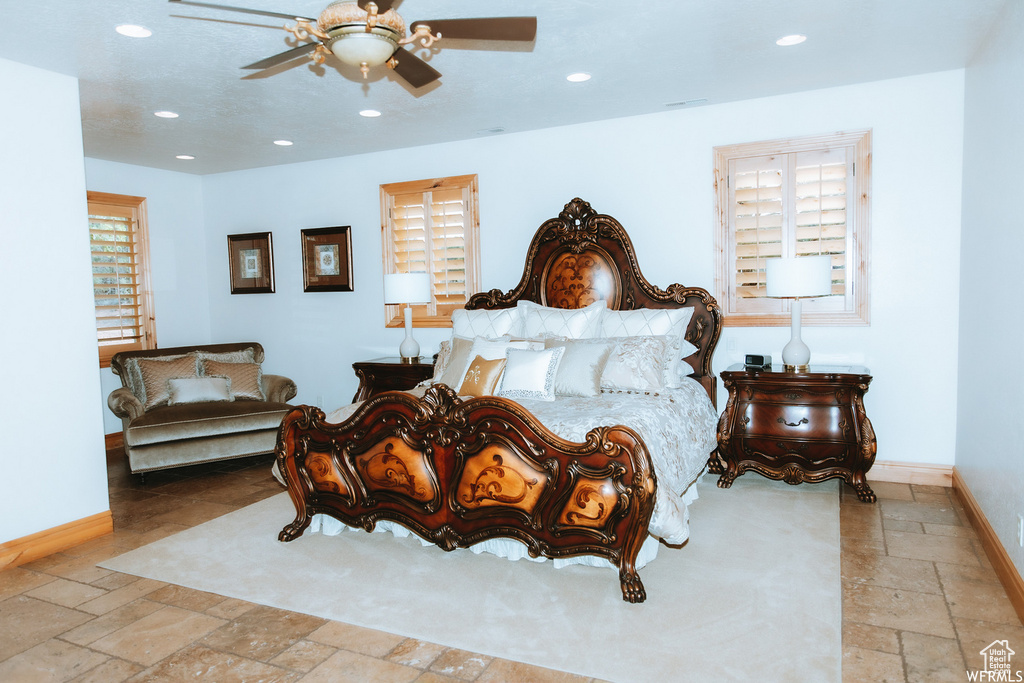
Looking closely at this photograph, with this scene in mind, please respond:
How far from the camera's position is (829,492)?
4.11m

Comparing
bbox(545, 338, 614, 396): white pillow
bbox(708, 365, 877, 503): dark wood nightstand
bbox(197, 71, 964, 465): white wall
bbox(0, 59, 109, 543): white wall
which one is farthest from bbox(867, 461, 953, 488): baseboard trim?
bbox(0, 59, 109, 543): white wall

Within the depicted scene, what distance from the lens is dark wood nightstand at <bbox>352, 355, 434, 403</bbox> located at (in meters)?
5.01

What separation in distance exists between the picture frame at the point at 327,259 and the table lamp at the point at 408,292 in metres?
0.99

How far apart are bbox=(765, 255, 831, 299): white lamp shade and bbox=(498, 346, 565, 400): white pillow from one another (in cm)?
144

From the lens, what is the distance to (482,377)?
3.73 m

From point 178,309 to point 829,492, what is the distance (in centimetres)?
581

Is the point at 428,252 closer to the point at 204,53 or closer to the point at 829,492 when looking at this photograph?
the point at 204,53

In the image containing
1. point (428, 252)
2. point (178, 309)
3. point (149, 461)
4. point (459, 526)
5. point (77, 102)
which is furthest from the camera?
point (178, 309)

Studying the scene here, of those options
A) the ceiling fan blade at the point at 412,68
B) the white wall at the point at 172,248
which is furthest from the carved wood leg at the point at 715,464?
the white wall at the point at 172,248

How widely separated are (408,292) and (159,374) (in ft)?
6.89

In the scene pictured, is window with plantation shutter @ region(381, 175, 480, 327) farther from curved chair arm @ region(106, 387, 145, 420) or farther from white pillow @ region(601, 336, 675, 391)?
curved chair arm @ region(106, 387, 145, 420)

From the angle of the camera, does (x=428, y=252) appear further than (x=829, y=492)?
Yes

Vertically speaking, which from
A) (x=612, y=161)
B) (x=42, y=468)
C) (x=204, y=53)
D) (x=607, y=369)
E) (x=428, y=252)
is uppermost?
(x=204, y=53)

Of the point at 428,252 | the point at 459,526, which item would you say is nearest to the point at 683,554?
the point at 459,526
